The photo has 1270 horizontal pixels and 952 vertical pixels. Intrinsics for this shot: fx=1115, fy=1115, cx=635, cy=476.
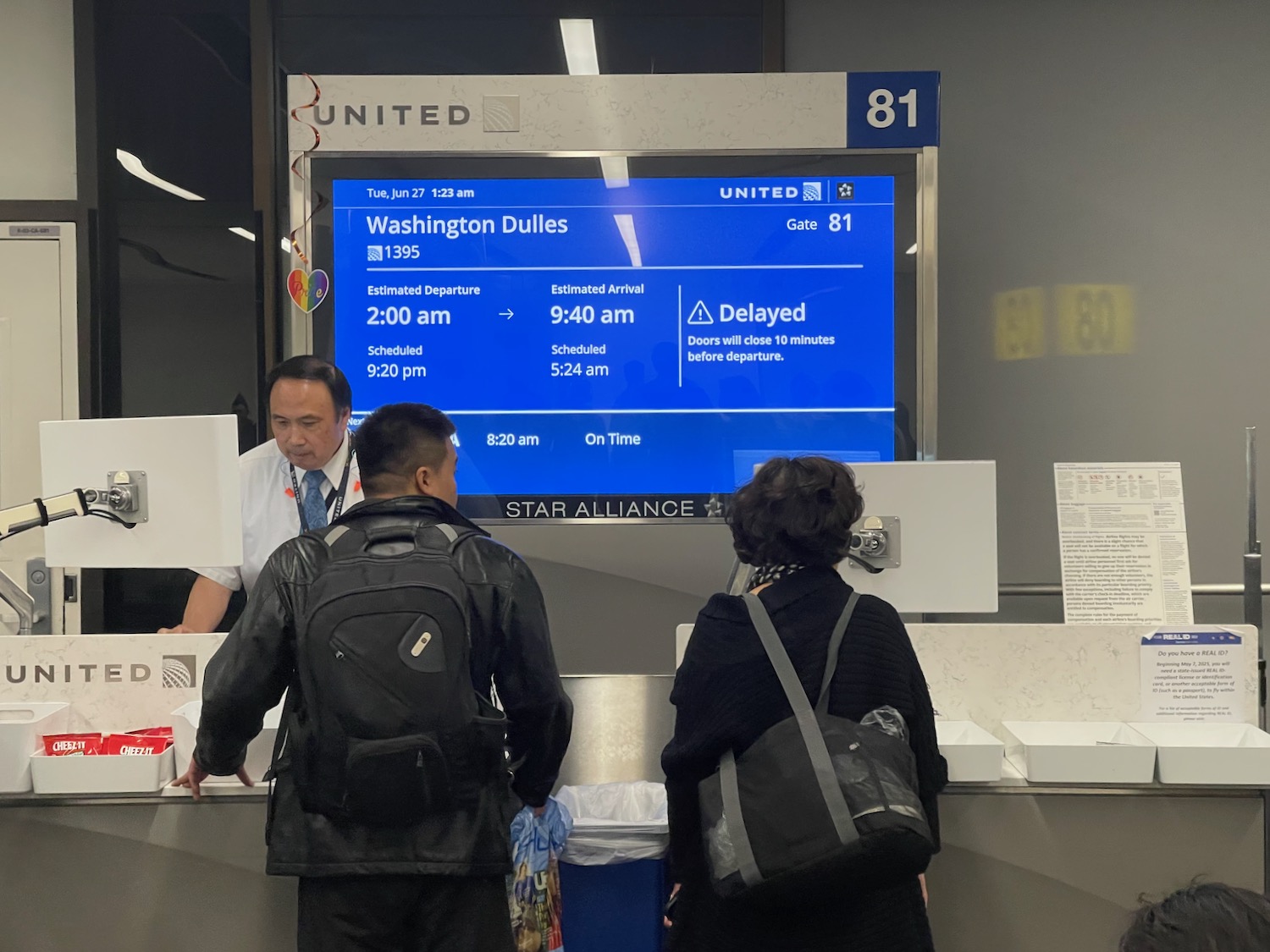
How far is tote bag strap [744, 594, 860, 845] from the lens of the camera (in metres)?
1.53

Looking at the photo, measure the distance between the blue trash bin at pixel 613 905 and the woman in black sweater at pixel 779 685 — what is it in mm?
257

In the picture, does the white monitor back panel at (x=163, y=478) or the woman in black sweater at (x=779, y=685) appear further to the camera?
the white monitor back panel at (x=163, y=478)

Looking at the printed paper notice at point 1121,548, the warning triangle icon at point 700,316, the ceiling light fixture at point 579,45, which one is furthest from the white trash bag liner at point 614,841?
the ceiling light fixture at point 579,45

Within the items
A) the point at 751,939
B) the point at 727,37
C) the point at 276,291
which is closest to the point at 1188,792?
the point at 751,939

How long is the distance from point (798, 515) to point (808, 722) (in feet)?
1.05

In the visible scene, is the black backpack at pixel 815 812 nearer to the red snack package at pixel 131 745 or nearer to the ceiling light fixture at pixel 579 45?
the red snack package at pixel 131 745

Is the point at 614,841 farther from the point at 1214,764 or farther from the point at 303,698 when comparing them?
the point at 1214,764

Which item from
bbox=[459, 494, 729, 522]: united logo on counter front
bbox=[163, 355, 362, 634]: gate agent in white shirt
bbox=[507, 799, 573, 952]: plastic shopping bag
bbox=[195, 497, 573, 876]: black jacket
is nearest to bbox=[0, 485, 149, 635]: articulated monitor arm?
bbox=[163, 355, 362, 634]: gate agent in white shirt

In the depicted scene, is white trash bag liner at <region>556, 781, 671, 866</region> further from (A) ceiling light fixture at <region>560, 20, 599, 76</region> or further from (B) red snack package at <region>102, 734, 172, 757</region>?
(A) ceiling light fixture at <region>560, 20, 599, 76</region>

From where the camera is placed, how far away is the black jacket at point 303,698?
65.5 inches

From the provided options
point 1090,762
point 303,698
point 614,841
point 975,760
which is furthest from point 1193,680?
point 303,698

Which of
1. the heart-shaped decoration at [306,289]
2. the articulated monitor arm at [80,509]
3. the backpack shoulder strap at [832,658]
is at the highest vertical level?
the heart-shaped decoration at [306,289]

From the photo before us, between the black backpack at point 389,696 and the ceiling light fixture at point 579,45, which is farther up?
the ceiling light fixture at point 579,45

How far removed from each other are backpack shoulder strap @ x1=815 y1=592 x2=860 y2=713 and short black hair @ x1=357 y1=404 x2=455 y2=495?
68 cm
